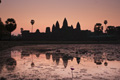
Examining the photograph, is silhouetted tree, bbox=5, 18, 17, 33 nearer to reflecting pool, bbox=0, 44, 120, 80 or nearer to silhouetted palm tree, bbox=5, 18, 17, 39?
silhouetted palm tree, bbox=5, 18, 17, 39

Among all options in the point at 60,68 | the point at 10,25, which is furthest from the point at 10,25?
the point at 60,68

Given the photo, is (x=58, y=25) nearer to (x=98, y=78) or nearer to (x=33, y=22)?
(x=33, y=22)

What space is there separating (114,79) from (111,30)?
139 m

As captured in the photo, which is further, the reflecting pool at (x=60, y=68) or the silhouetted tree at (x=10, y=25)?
the silhouetted tree at (x=10, y=25)

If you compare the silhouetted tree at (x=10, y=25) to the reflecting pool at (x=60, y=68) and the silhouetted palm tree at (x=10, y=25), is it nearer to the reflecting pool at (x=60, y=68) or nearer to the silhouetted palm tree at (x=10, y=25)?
the silhouetted palm tree at (x=10, y=25)

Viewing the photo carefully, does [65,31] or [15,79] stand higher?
[65,31]

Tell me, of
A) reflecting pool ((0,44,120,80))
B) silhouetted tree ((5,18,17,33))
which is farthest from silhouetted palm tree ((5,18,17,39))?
reflecting pool ((0,44,120,80))

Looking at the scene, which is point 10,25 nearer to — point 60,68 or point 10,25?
point 10,25

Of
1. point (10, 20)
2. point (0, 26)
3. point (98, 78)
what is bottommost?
point (98, 78)

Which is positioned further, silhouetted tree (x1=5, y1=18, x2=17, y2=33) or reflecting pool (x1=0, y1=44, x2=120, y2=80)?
silhouetted tree (x1=5, y1=18, x2=17, y2=33)

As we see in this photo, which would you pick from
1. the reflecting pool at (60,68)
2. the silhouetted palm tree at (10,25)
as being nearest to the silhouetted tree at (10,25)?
the silhouetted palm tree at (10,25)

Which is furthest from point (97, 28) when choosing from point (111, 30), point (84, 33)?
point (111, 30)

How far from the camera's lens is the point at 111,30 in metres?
140

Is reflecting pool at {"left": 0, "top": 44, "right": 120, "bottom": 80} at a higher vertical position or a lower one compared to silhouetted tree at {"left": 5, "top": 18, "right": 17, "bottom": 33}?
lower
